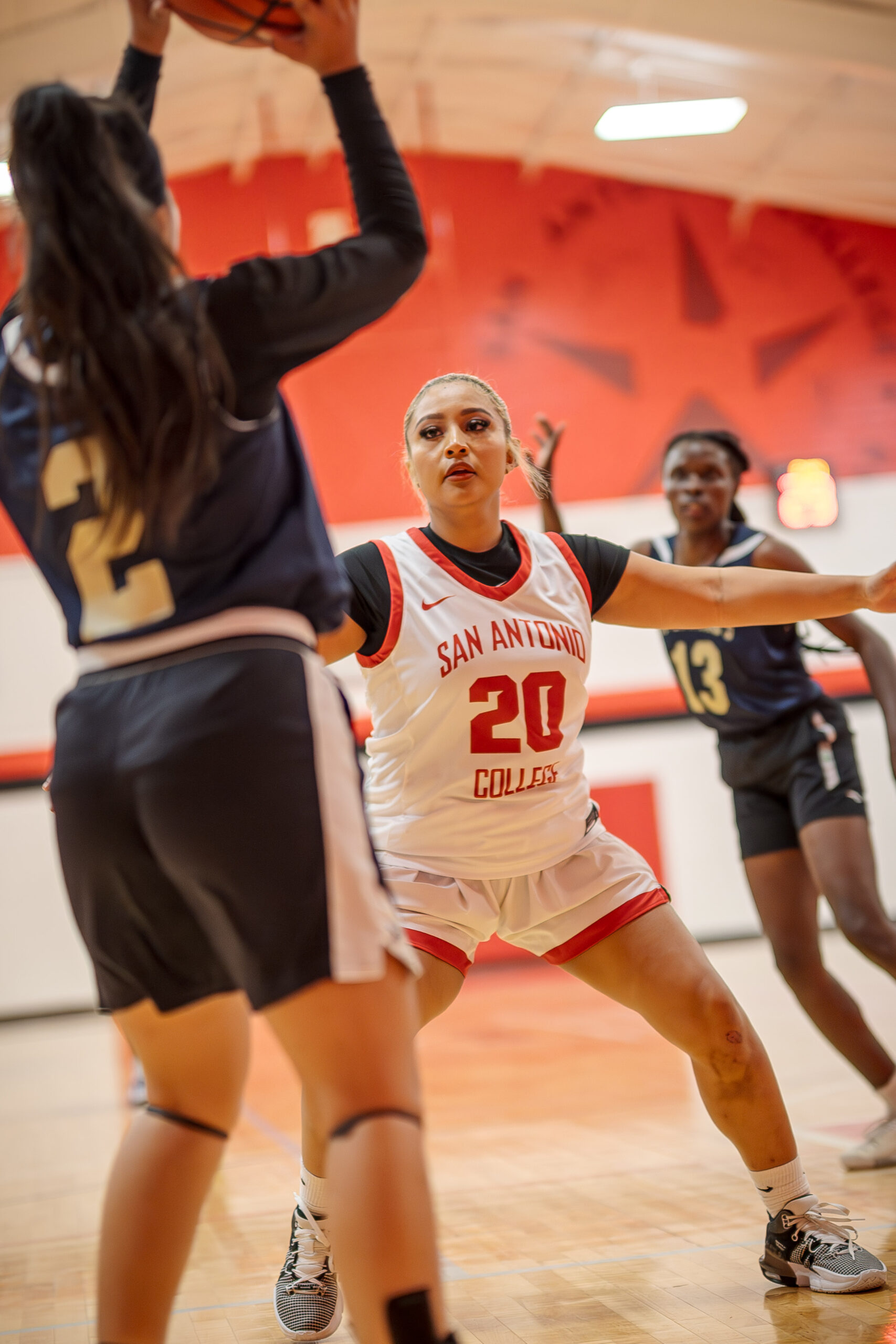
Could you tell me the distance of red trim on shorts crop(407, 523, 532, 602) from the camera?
233 cm

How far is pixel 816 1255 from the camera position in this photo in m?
2.17

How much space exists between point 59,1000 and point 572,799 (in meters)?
7.14

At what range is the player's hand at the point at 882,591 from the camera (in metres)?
2.06

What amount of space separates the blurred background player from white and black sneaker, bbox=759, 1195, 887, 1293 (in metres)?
0.86

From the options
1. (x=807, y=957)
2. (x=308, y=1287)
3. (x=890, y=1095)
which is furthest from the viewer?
(x=807, y=957)

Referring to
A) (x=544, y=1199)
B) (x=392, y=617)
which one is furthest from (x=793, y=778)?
(x=392, y=617)

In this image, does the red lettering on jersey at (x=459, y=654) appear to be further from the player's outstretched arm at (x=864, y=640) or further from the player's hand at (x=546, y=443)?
the player's outstretched arm at (x=864, y=640)

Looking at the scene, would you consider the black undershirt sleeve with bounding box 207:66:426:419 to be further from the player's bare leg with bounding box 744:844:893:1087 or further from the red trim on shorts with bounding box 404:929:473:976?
the player's bare leg with bounding box 744:844:893:1087

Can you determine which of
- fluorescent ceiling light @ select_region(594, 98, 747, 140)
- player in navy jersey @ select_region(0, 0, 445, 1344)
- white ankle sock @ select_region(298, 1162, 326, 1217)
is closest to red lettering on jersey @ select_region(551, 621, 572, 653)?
player in navy jersey @ select_region(0, 0, 445, 1344)

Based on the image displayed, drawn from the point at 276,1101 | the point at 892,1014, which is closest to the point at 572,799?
the point at 276,1101

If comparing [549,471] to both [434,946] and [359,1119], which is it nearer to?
[434,946]

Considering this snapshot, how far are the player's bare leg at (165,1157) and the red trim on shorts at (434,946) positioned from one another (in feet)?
2.20

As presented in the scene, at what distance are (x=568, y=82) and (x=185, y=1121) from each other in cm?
883

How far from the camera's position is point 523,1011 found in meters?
6.57
